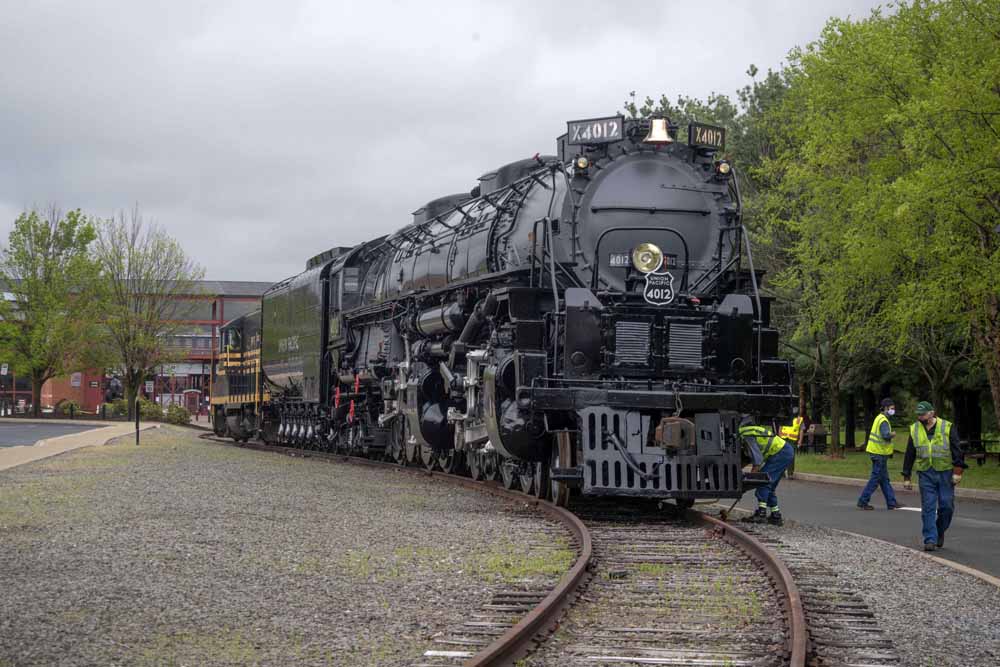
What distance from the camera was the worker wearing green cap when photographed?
11672 mm

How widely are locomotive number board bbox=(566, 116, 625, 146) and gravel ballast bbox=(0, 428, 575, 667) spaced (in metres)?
4.44

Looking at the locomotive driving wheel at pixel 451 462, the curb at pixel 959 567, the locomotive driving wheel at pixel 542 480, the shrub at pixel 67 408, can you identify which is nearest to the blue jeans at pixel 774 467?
the curb at pixel 959 567

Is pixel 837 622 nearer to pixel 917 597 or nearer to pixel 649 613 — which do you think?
pixel 649 613

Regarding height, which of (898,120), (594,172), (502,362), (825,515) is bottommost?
(825,515)

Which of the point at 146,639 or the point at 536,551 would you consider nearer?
the point at 146,639

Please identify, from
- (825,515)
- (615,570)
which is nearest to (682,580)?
(615,570)

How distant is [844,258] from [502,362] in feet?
42.0

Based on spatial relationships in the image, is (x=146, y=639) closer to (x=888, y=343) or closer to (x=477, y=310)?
(x=477, y=310)

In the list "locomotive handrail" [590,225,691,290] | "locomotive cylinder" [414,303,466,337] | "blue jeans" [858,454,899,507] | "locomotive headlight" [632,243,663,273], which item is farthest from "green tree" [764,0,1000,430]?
"locomotive cylinder" [414,303,466,337]

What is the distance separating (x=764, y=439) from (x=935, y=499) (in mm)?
2085

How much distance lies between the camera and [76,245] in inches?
2494

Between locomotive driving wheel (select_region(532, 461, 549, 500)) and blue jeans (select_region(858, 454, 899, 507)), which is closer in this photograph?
locomotive driving wheel (select_region(532, 461, 549, 500))

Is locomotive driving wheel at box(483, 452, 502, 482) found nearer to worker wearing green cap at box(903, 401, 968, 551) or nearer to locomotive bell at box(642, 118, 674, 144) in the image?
locomotive bell at box(642, 118, 674, 144)

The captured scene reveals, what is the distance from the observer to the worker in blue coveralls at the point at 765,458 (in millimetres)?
13164
